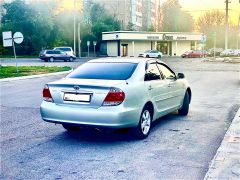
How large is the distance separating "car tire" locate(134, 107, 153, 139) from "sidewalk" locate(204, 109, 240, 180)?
4.68ft

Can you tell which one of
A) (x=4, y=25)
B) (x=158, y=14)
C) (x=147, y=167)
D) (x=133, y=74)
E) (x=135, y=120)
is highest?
(x=158, y=14)

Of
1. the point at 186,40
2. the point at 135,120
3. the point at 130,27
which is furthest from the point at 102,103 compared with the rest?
the point at 130,27

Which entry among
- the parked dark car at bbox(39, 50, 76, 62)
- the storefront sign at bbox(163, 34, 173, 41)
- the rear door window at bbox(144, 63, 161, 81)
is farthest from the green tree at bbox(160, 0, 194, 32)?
the rear door window at bbox(144, 63, 161, 81)

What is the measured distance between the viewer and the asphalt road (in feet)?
16.6

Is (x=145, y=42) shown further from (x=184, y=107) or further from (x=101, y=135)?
(x=101, y=135)

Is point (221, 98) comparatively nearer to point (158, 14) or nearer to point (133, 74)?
point (133, 74)

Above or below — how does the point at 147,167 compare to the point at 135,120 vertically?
below

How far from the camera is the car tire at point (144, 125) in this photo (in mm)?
6759

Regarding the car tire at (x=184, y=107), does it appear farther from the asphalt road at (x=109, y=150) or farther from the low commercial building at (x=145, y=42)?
the low commercial building at (x=145, y=42)

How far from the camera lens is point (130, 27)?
84312mm

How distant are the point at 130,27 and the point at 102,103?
79362 millimetres

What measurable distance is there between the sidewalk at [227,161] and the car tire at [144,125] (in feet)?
4.68

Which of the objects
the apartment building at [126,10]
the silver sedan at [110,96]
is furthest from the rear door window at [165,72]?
the apartment building at [126,10]

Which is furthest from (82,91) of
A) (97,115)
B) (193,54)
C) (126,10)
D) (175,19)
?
(126,10)
